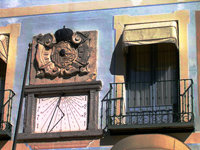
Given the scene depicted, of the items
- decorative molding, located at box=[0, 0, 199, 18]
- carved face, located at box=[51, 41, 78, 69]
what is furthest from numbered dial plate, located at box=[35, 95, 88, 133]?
decorative molding, located at box=[0, 0, 199, 18]

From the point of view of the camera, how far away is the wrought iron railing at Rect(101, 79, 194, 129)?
18.6 metres

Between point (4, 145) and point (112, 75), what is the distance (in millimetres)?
3579

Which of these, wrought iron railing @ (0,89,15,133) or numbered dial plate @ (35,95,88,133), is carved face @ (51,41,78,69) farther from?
wrought iron railing @ (0,89,15,133)

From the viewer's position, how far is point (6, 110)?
19.7 m

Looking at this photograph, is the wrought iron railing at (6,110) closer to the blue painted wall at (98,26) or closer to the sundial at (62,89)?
the blue painted wall at (98,26)

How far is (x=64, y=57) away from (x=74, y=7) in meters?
1.66

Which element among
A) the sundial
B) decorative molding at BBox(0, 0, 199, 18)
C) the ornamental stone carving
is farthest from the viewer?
decorative molding at BBox(0, 0, 199, 18)

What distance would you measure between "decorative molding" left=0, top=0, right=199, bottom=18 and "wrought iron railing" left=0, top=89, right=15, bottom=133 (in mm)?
2560

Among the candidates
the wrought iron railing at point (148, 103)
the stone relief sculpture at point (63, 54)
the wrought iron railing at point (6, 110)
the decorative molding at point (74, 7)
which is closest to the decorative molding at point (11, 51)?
the wrought iron railing at point (6, 110)

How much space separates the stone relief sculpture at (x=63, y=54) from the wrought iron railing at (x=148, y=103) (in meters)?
1.22

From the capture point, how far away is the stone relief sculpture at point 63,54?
19.7m

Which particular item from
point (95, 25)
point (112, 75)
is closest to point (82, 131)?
point (112, 75)

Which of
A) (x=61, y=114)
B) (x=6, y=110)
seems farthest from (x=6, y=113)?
(x=61, y=114)

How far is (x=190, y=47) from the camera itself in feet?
63.0
